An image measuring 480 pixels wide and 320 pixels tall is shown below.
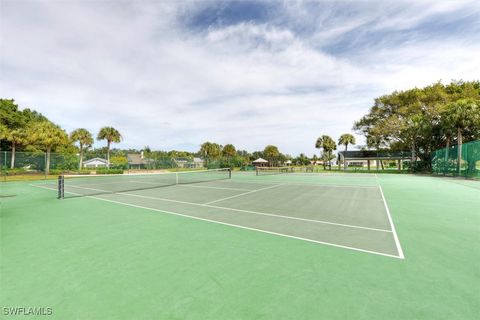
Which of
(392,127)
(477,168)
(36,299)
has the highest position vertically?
(392,127)

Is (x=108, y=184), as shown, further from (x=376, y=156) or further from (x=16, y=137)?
(x=376, y=156)

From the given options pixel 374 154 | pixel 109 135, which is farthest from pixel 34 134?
pixel 374 154

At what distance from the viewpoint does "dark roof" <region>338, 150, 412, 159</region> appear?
136 ft

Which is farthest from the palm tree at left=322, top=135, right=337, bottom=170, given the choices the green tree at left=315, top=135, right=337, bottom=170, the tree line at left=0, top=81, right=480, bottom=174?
the tree line at left=0, top=81, right=480, bottom=174

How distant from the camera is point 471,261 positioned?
3.71m

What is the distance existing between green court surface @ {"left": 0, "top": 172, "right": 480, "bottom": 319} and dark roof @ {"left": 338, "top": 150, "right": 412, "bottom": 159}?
41443 millimetres

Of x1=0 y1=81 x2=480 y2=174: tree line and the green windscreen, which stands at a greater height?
x1=0 y1=81 x2=480 y2=174: tree line

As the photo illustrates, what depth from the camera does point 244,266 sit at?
3.60 m

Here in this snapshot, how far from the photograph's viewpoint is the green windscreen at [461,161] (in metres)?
18.9

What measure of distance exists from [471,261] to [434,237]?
3.93ft

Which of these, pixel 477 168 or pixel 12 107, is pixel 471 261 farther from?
pixel 12 107

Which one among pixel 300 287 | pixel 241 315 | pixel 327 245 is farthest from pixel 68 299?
pixel 327 245

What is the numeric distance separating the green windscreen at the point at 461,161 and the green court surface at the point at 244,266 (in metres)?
17.7

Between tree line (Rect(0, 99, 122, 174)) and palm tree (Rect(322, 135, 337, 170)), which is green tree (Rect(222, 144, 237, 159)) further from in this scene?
tree line (Rect(0, 99, 122, 174))
